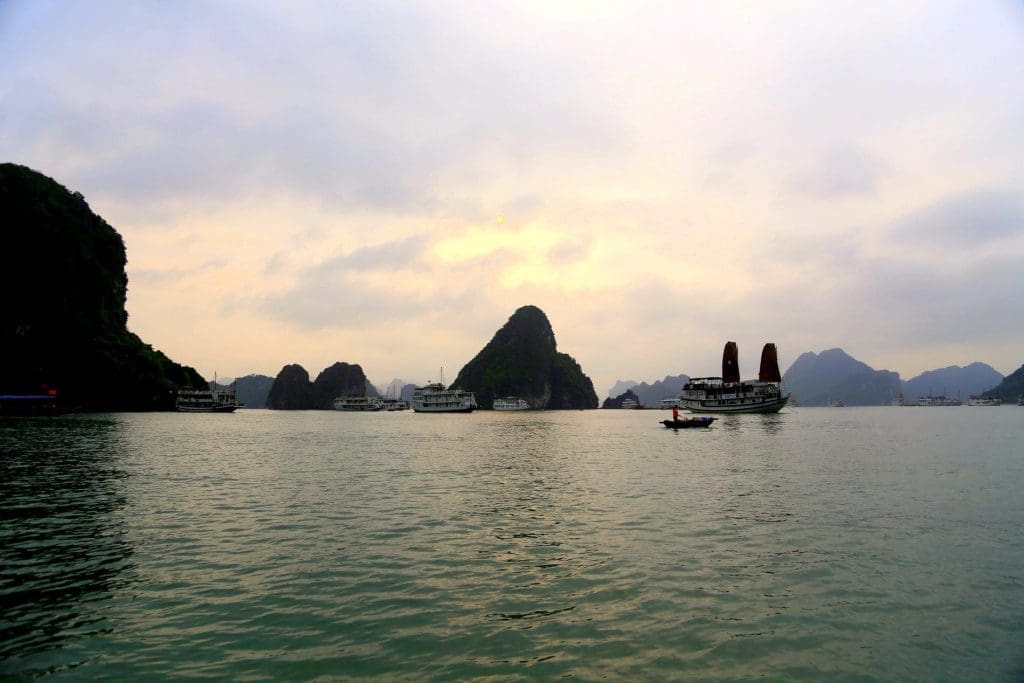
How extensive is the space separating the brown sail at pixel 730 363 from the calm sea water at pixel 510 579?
448 ft

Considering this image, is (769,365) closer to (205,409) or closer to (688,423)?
(688,423)

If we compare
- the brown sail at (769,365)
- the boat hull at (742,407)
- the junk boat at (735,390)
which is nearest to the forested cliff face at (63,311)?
the junk boat at (735,390)

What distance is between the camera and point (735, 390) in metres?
158

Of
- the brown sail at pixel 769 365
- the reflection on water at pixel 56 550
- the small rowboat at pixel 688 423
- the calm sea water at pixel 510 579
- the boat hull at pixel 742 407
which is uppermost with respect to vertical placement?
the brown sail at pixel 769 365

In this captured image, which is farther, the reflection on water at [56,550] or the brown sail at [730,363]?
the brown sail at [730,363]

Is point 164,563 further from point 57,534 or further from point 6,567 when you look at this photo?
point 57,534

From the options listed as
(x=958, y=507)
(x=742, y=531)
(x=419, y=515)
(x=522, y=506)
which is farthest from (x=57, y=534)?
(x=958, y=507)

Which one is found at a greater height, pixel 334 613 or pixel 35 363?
pixel 35 363

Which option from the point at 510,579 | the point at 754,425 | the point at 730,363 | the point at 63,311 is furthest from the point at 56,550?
the point at 63,311

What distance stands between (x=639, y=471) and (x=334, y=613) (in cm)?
2997

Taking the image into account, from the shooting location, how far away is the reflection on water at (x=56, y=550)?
12367 mm

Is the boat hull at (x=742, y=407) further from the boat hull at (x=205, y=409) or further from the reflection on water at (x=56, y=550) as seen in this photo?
the boat hull at (x=205, y=409)

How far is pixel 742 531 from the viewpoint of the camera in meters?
21.7

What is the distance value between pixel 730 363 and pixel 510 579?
164 meters
